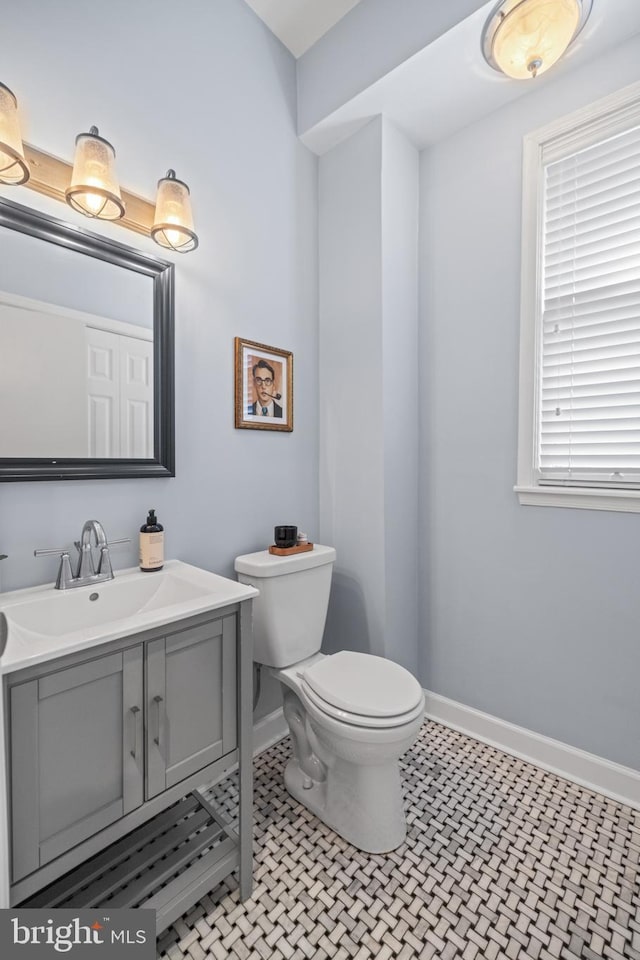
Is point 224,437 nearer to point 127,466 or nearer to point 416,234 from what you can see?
point 127,466

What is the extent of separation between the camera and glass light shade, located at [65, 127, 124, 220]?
4.14ft

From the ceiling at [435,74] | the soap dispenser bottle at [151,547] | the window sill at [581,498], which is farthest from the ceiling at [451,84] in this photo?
the soap dispenser bottle at [151,547]

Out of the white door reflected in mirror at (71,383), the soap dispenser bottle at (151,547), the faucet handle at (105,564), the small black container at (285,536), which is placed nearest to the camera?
the white door reflected in mirror at (71,383)

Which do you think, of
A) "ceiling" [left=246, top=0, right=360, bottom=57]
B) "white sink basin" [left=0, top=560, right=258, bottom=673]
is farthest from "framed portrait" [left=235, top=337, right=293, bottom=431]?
"ceiling" [left=246, top=0, right=360, bottom=57]

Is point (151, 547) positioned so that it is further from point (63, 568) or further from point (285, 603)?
point (285, 603)

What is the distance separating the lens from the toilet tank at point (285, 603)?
1.62m

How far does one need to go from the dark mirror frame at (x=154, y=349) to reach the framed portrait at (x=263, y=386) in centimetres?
32

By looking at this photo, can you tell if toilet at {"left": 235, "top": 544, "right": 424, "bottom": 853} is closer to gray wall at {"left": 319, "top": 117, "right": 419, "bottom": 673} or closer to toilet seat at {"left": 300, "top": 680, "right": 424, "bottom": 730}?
toilet seat at {"left": 300, "top": 680, "right": 424, "bottom": 730}

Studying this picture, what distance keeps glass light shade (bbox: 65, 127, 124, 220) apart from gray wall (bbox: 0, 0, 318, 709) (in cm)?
8

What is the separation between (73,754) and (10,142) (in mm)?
1435

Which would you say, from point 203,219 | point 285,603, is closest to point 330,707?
point 285,603

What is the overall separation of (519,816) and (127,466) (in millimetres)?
1785

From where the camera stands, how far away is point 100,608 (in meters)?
1.29

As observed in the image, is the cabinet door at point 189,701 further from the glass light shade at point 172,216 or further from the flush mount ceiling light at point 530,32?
the flush mount ceiling light at point 530,32
